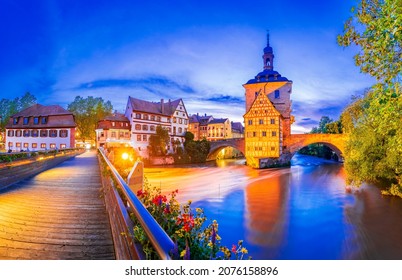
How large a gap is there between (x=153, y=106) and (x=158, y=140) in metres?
4.85

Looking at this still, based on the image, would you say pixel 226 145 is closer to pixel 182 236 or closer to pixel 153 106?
pixel 153 106

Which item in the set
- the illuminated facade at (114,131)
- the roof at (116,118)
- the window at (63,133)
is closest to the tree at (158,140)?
the illuminated facade at (114,131)

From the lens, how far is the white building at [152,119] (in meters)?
26.1

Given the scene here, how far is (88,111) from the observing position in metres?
18.6

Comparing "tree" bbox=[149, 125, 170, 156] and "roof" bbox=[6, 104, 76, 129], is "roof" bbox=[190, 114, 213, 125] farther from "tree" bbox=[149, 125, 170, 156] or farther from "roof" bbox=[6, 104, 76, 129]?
"roof" bbox=[6, 104, 76, 129]

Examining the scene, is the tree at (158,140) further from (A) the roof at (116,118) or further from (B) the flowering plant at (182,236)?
(B) the flowering plant at (182,236)

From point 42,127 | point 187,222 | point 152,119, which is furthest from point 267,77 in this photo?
point 187,222

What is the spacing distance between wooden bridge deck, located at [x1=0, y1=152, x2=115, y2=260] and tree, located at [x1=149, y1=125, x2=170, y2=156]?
2296 cm

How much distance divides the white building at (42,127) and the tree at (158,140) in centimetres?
954
